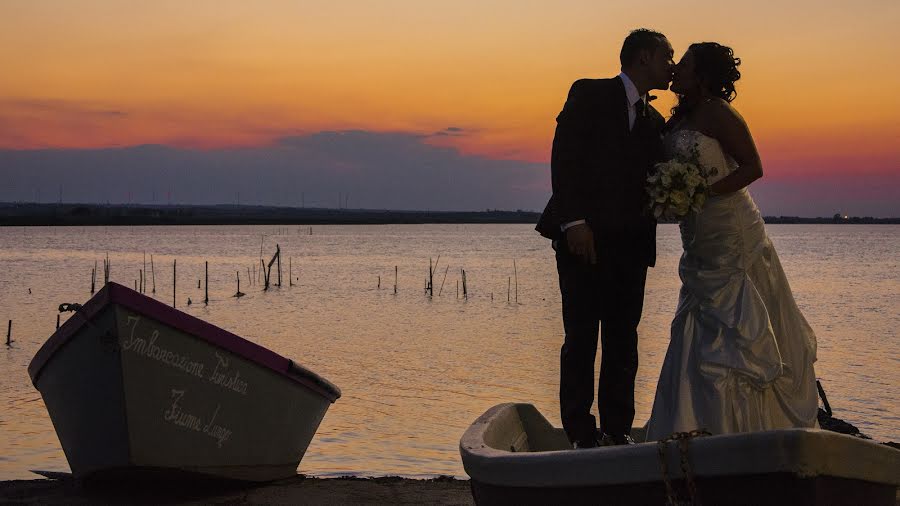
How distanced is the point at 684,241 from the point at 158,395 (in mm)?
3659

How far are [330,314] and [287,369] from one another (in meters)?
25.6

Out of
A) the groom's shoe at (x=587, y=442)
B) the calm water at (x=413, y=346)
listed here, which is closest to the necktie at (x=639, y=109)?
the groom's shoe at (x=587, y=442)

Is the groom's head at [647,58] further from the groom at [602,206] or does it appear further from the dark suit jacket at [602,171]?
the dark suit jacket at [602,171]

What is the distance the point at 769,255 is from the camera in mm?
5625

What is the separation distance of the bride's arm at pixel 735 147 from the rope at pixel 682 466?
197cm

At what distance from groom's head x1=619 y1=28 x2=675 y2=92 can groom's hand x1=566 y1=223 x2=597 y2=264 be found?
2.63 ft

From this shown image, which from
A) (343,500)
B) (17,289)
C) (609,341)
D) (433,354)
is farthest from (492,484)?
(17,289)

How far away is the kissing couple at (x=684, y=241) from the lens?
537 centimetres

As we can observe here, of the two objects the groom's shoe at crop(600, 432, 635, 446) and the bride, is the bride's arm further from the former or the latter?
the groom's shoe at crop(600, 432, 635, 446)

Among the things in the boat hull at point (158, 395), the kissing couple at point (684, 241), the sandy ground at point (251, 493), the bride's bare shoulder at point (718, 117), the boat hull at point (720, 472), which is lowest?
the sandy ground at point (251, 493)

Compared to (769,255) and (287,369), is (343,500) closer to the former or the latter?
(287,369)

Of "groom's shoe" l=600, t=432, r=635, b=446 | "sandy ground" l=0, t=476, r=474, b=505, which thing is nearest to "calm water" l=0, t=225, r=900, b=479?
"sandy ground" l=0, t=476, r=474, b=505

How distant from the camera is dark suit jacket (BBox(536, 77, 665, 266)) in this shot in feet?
17.9

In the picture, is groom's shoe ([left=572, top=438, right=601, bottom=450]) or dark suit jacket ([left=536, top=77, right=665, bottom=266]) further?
groom's shoe ([left=572, top=438, right=601, bottom=450])
